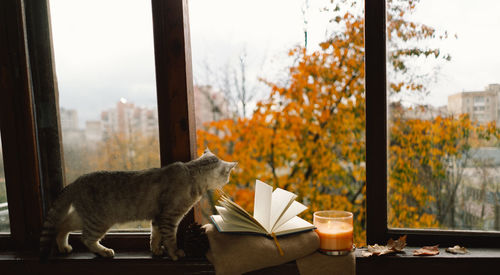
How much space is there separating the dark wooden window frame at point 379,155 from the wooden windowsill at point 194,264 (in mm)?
63

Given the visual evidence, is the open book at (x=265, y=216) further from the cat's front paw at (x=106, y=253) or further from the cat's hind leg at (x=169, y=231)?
the cat's front paw at (x=106, y=253)

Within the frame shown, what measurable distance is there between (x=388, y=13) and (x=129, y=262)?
4.87 ft

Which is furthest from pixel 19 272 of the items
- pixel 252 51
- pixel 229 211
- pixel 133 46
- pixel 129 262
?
pixel 252 51

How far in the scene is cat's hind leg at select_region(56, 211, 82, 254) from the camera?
4.17ft

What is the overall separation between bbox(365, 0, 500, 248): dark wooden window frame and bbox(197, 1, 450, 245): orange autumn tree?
71cm

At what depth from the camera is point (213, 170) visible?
4.08 feet

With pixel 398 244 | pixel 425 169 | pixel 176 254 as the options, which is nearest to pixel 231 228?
pixel 176 254

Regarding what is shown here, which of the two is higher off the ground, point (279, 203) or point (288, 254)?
point (279, 203)

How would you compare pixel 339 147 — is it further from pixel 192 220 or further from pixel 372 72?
pixel 192 220

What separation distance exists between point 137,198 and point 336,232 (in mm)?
763

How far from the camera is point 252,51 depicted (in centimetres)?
196

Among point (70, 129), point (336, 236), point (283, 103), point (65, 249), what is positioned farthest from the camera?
point (283, 103)

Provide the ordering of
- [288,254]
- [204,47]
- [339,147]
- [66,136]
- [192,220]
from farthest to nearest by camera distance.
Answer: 1. [339,147]
2. [204,47]
3. [66,136]
4. [192,220]
5. [288,254]

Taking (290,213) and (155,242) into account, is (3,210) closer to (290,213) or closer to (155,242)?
(155,242)
